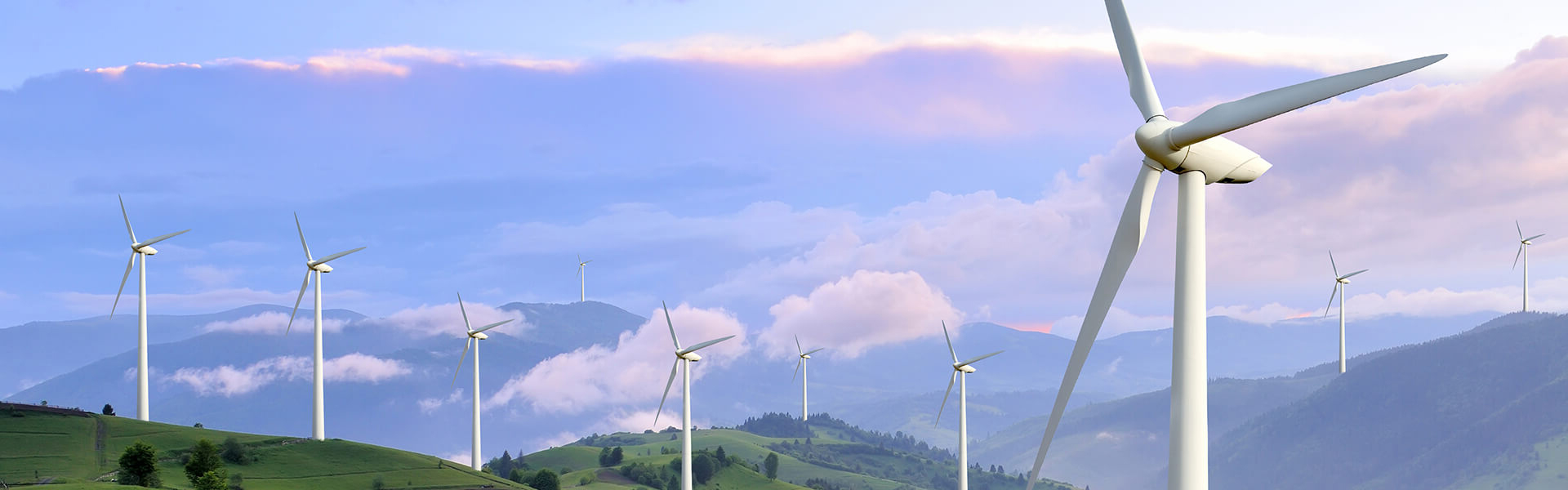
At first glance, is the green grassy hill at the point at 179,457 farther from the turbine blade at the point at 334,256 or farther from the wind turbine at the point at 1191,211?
the wind turbine at the point at 1191,211

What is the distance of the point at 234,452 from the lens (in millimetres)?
157000

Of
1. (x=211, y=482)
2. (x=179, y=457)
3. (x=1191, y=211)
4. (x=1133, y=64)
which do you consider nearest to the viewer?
(x=1191, y=211)

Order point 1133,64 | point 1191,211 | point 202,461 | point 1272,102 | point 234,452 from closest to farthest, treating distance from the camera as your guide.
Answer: point 1191,211 → point 1272,102 → point 1133,64 → point 202,461 → point 234,452

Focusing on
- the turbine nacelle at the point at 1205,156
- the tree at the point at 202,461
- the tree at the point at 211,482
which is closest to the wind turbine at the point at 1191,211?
the turbine nacelle at the point at 1205,156

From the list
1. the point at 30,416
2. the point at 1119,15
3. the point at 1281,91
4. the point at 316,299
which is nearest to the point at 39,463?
the point at 30,416

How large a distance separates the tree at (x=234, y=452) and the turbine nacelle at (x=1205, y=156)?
446 ft

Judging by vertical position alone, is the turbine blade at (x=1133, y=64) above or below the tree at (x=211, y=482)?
above

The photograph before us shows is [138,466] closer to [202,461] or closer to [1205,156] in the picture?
[202,461]

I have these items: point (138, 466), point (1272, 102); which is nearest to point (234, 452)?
point (138, 466)

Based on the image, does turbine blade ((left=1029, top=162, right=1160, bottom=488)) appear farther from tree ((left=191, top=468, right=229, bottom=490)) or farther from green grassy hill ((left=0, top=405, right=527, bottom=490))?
green grassy hill ((left=0, top=405, right=527, bottom=490))

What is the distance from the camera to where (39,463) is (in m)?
146

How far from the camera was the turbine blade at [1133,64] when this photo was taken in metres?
54.2

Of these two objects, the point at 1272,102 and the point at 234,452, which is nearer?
the point at 1272,102

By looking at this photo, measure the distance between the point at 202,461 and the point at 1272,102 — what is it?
123 metres
